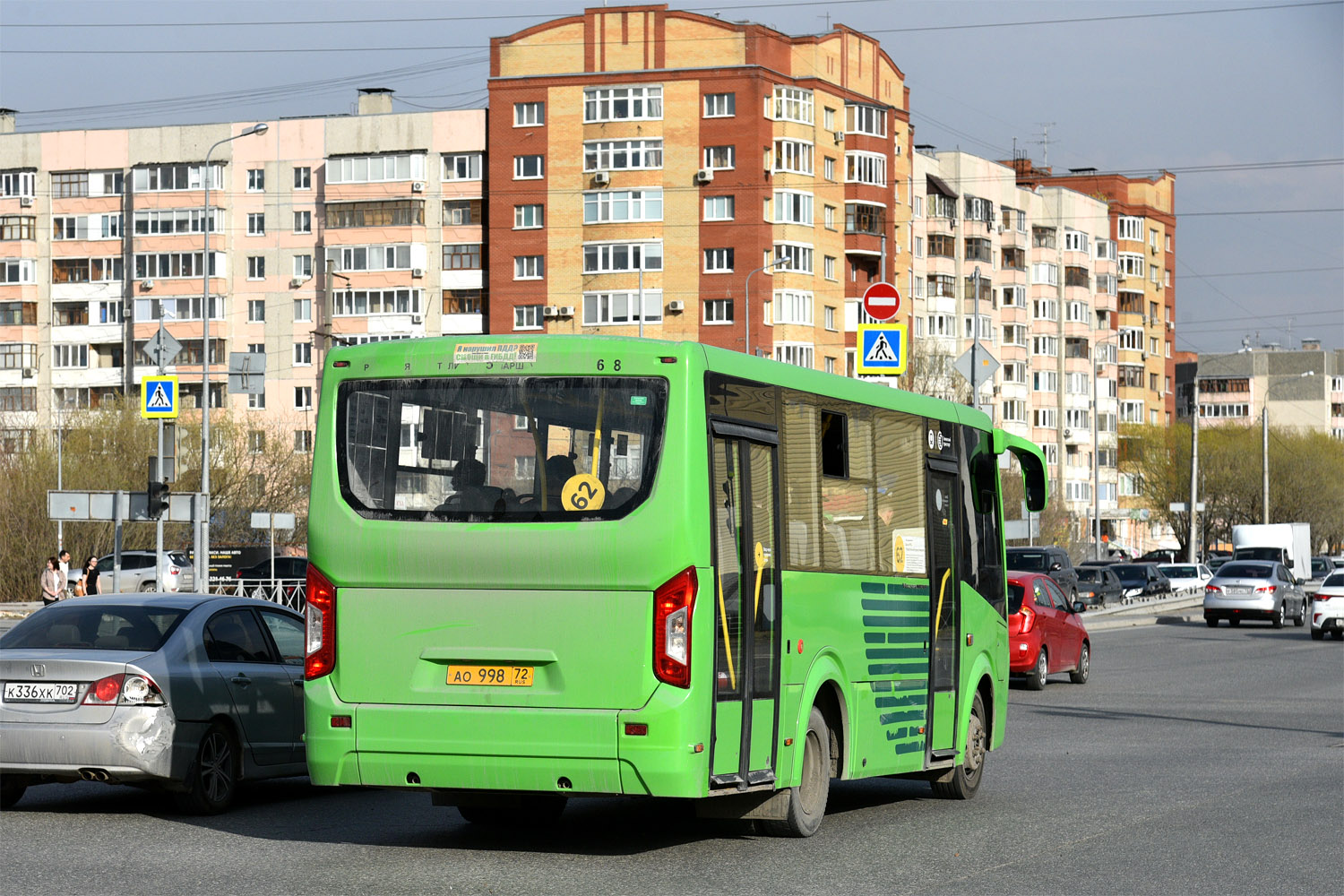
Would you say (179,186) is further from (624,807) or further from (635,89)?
(624,807)

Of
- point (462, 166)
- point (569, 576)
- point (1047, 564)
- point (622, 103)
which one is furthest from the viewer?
point (462, 166)

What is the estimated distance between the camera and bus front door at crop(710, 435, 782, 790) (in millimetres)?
9758

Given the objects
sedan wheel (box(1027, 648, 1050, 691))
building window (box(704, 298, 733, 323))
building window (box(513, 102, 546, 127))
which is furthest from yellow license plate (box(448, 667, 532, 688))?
building window (box(513, 102, 546, 127))

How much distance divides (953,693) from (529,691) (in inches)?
175

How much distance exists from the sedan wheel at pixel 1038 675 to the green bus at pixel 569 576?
616 inches

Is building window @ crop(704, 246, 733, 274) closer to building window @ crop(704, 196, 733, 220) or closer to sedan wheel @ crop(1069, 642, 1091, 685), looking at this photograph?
building window @ crop(704, 196, 733, 220)

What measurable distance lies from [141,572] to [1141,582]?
32.2 meters

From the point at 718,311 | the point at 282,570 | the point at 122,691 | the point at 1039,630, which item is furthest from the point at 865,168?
the point at 122,691

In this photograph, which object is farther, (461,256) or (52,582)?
(461,256)

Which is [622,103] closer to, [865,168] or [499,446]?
[865,168]

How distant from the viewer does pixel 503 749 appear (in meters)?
9.69

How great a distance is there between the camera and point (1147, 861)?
407 inches

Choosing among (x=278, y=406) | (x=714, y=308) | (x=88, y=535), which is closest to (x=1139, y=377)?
(x=714, y=308)

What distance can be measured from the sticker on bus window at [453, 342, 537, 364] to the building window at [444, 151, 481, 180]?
82534mm
